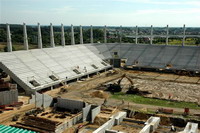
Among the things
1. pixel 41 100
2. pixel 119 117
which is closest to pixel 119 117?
pixel 119 117

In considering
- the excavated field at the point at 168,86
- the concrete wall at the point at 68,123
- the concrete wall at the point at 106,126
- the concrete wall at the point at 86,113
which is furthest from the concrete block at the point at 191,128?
the concrete wall at the point at 68,123

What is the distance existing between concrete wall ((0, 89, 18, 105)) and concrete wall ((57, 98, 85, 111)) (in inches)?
225

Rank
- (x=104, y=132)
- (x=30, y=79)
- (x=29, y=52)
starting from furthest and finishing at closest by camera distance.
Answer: (x=29, y=52) < (x=30, y=79) < (x=104, y=132)

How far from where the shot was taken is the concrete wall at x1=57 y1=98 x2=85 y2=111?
994 inches

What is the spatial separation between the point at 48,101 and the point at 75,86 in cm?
1001

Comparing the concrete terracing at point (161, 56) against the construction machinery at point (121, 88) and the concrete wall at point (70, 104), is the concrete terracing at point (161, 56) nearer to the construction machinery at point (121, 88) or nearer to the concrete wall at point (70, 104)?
the construction machinery at point (121, 88)

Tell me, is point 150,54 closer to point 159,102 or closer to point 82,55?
point 82,55

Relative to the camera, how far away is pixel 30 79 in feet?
109

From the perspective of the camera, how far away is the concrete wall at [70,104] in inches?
994

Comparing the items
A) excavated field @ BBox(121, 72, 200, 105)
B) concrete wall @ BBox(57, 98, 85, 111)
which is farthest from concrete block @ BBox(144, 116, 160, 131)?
excavated field @ BBox(121, 72, 200, 105)

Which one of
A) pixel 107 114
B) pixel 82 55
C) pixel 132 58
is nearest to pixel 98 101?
pixel 107 114

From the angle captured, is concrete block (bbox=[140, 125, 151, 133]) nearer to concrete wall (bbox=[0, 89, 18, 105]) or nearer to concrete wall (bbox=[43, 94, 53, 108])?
concrete wall (bbox=[43, 94, 53, 108])

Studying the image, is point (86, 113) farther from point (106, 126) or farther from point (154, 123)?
point (154, 123)

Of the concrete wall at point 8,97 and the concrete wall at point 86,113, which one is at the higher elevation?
the concrete wall at point 8,97
